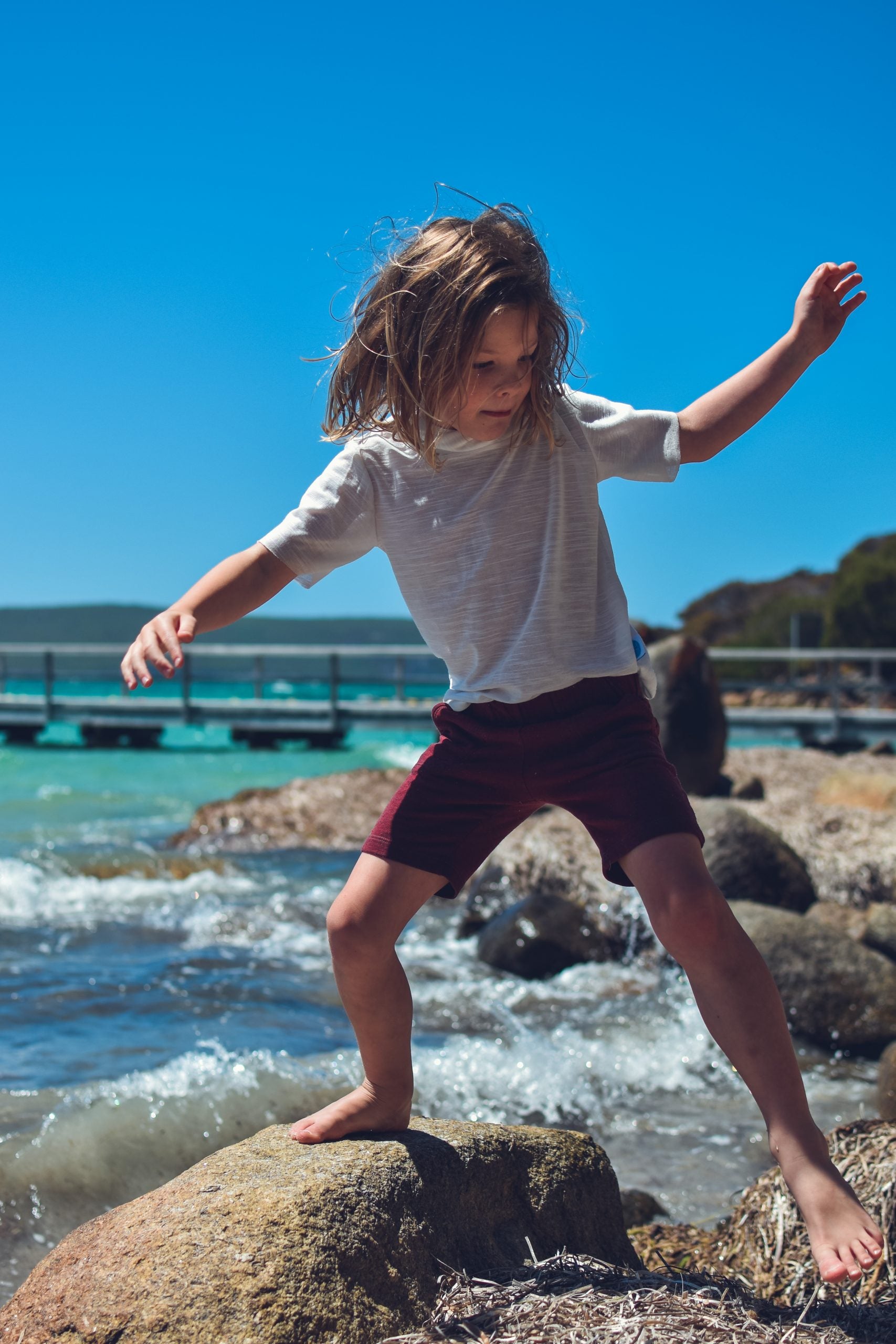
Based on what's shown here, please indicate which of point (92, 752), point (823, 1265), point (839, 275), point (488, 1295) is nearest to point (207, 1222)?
point (488, 1295)

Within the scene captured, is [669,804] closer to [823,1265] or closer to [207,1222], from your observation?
[823,1265]

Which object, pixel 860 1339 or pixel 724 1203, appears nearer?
pixel 860 1339

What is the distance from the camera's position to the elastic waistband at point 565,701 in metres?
2.16

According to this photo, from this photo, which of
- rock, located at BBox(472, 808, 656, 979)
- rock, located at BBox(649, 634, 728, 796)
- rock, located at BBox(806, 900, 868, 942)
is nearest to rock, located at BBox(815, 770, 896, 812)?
rock, located at BBox(649, 634, 728, 796)

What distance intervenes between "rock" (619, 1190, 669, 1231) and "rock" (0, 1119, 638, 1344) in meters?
0.97

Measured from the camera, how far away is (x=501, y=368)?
7.07ft

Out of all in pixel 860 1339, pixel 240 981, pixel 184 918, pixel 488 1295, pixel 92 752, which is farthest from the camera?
pixel 92 752

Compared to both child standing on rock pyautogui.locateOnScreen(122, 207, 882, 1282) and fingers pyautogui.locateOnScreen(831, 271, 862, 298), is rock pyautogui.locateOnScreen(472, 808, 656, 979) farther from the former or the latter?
fingers pyautogui.locateOnScreen(831, 271, 862, 298)

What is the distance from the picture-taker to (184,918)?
697 cm

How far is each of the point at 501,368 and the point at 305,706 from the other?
17.6 meters

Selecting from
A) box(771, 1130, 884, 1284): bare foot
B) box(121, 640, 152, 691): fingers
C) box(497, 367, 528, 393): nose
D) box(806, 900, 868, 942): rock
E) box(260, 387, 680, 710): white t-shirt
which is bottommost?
box(806, 900, 868, 942): rock

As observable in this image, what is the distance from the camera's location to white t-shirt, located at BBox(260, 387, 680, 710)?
2193 millimetres

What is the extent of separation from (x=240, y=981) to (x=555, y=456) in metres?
4.09

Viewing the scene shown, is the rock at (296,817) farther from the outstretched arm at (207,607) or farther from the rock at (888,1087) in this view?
the outstretched arm at (207,607)
